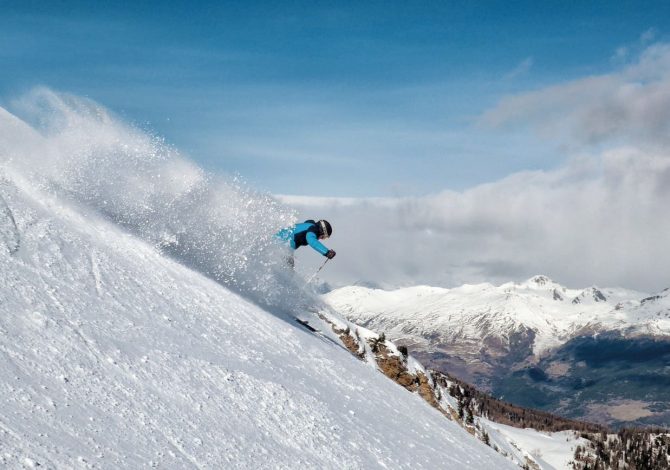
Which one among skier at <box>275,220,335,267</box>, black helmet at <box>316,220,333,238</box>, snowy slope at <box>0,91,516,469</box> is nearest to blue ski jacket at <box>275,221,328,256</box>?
skier at <box>275,220,335,267</box>

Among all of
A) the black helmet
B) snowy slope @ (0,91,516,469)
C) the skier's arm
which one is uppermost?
the black helmet

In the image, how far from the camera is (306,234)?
21.8 m

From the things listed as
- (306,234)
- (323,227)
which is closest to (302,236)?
(306,234)

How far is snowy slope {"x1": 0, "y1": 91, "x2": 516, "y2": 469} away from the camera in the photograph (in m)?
7.68

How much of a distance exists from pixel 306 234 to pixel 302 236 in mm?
347

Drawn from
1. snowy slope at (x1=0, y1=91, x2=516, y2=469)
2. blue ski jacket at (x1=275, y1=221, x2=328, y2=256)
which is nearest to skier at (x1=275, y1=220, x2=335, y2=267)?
blue ski jacket at (x1=275, y1=221, x2=328, y2=256)

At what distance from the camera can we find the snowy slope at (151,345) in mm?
7684

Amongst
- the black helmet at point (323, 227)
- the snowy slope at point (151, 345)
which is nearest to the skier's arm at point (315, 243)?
the black helmet at point (323, 227)

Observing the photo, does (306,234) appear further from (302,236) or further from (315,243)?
(315,243)

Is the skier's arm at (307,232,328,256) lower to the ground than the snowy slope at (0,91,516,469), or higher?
higher

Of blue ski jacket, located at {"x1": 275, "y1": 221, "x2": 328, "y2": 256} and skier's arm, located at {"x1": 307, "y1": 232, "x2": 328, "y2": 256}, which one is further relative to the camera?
blue ski jacket, located at {"x1": 275, "y1": 221, "x2": 328, "y2": 256}

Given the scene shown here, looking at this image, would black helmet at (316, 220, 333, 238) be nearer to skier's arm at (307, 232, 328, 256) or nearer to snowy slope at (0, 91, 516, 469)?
skier's arm at (307, 232, 328, 256)

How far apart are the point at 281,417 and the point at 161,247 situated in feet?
27.1

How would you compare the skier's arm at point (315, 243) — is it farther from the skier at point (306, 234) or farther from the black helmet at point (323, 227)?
the black helmet at point (323, 227)
